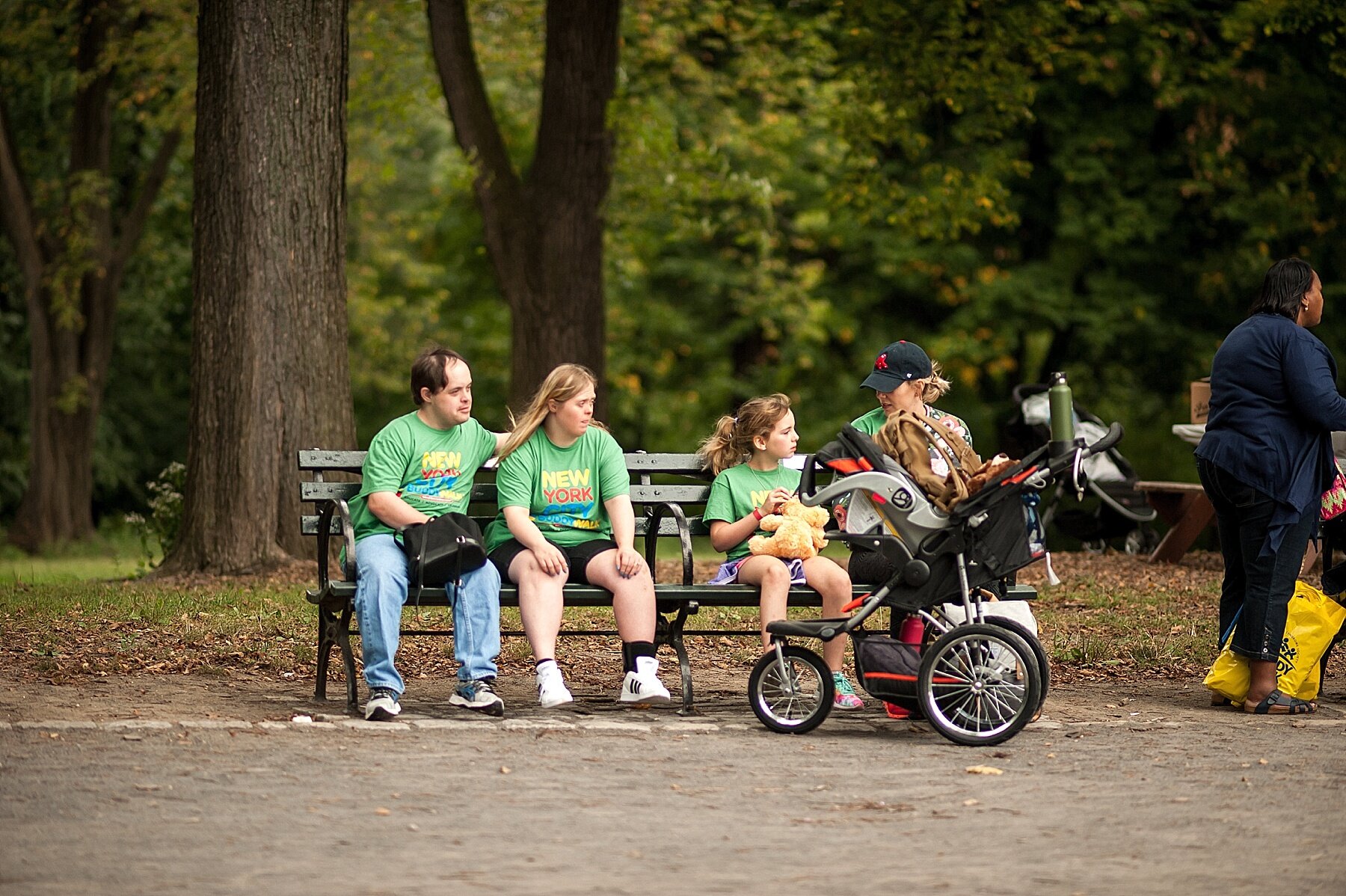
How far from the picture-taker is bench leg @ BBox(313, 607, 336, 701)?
7.00m

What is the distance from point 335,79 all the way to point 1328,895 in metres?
8.42

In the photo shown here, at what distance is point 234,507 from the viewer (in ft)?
34.5

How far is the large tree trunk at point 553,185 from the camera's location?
15609 millimetres

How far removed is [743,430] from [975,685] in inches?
63.3

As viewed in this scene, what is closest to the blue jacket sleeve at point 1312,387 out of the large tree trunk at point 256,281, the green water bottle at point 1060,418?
the green water bottle at point 1060,418

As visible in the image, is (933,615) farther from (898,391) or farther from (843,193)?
(843,193)

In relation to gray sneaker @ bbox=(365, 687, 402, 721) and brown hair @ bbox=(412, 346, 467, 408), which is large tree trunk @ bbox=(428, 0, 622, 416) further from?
gray sneaker @ bbox=(365, 687, 402, 721)

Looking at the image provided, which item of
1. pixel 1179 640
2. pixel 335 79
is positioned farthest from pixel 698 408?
pixel 1179 640

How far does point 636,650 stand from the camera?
6.75m

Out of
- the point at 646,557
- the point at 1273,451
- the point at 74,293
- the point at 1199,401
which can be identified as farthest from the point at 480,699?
the point at 74,293

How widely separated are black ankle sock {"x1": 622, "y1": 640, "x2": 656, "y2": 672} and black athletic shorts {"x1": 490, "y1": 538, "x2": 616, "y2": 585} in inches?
12.8

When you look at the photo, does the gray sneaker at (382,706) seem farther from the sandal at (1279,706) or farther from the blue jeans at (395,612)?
the sandal at (1279,706)

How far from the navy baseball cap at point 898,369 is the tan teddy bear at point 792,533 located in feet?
1.84

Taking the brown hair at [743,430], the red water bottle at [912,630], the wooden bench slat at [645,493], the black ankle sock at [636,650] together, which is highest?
the brown hair at [743,430]
